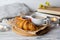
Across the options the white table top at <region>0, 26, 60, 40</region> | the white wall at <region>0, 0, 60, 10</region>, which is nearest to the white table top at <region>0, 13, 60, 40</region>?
the white table top at <region>0, 26, 60, 40</region>

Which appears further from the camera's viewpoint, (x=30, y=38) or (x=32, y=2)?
(x=32, y=2)

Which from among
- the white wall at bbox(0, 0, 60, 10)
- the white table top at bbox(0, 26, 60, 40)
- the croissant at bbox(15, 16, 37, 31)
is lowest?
the white table top at bbox(0, 26, 60, 40)

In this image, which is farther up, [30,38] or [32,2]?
[32,2]

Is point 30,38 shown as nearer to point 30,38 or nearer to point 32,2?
point 30,38

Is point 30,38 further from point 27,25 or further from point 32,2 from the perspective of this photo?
point 32,2

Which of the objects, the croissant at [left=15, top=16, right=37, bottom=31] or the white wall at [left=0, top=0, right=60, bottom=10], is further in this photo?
the white wall at [left=0, top=0, right=60, bottom=10]

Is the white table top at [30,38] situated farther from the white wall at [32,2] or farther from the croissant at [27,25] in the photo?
the white wall at [32,2]

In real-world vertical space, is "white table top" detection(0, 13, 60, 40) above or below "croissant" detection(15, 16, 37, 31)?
below

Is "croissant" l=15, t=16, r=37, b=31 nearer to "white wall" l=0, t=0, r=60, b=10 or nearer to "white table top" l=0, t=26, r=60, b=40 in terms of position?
"white table top" l=0, t=26, r=60, b=40

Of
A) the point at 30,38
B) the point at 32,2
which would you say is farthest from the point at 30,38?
the point at 32,2

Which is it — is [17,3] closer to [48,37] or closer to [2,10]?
Answer: [2,10]

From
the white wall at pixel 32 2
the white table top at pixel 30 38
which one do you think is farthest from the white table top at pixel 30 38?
the white wall at pixel 32 2

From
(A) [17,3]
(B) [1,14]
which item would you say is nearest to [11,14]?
(B) [1,14]
